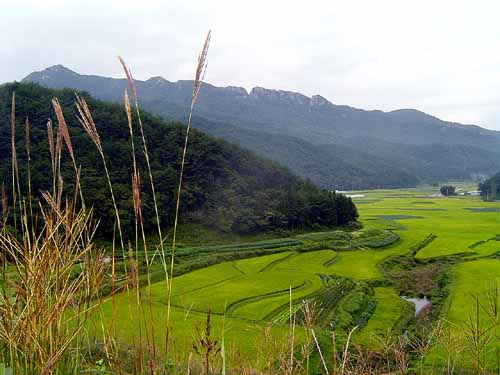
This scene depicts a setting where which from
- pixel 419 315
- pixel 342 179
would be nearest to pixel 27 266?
pixel 419 315

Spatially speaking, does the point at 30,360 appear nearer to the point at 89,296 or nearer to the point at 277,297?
the point at 89,296

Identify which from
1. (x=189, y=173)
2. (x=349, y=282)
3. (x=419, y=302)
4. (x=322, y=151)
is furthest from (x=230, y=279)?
(x=322, y=151)

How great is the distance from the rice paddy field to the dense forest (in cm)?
385

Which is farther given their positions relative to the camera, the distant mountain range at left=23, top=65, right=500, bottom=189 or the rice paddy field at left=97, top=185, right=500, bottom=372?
the distant mountain range at left=23, top=65, right=500, bottom=189

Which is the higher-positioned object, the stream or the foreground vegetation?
the foreground vegetation

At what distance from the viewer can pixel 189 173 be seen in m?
46.8

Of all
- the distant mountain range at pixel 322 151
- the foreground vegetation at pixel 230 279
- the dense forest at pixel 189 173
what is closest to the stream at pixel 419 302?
the foreground vegetation at pixel 230 279

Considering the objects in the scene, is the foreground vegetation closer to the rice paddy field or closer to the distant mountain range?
the rice paddy field

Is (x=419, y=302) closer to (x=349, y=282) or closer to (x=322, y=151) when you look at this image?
(x=349, y=282)

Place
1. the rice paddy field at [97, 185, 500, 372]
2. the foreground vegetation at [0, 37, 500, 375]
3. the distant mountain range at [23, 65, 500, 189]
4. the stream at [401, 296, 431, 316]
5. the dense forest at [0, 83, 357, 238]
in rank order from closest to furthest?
1. the foreground vegetation at [0, 37, 500, 375]
2. the rice paddy field at [97, 185, 500, 372]
3. the stream at [401, 296, 431, 316]
4. the dense forest at [0, 83, 357, 238]
5. the distant mountain range at [23, 65, 500, 189]

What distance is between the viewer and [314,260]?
32.1 meters

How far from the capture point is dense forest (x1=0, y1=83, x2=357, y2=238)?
130 ft

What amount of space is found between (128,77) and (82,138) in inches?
1694

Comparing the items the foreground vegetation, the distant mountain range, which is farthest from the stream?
the distant mountain range
